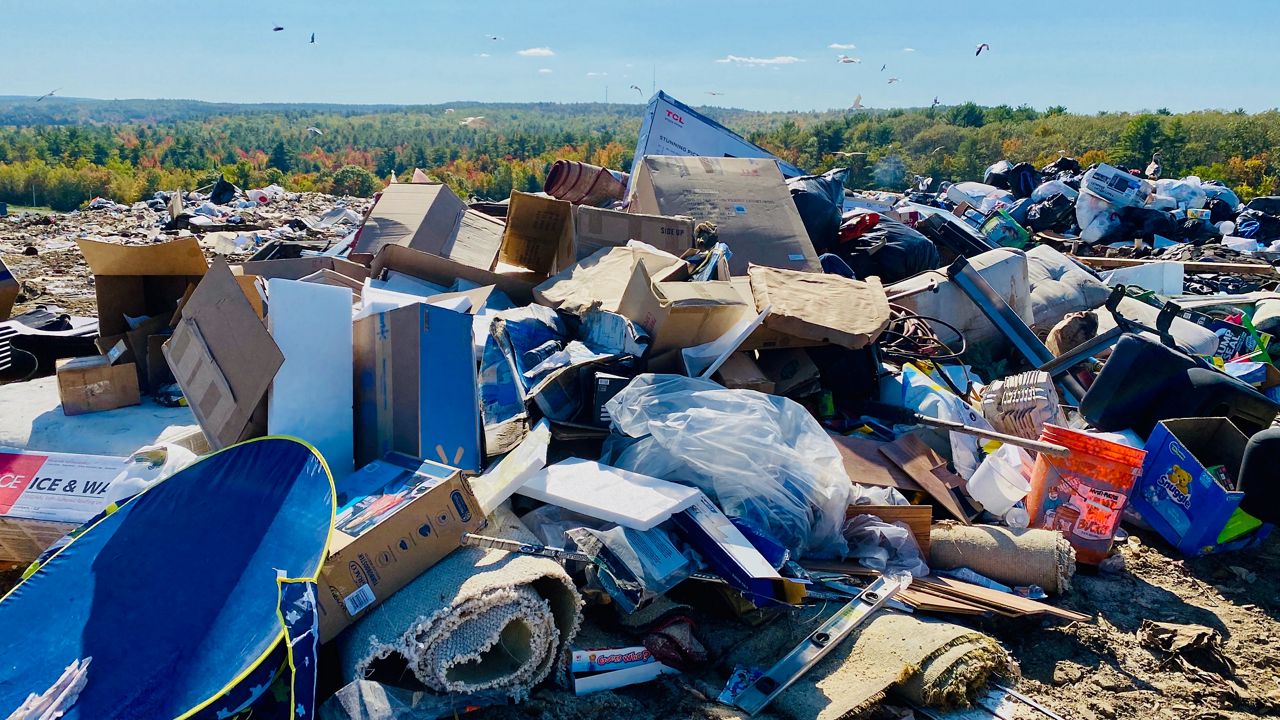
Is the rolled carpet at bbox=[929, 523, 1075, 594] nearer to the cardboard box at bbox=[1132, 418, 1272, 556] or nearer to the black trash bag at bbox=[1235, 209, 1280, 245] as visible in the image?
the cardboard box at bbox=[1132, 418, 1272, 556]

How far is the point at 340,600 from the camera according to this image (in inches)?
72.6

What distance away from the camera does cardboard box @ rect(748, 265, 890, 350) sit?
3195 millimetres

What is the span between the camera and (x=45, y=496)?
2297 millimetres

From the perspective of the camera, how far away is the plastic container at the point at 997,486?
290 centimetres

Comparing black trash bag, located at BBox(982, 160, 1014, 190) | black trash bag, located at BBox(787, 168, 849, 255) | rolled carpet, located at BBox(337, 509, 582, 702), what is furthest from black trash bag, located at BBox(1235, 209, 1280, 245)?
rolled carpet, located at BBox(337, 509, 582, 702)

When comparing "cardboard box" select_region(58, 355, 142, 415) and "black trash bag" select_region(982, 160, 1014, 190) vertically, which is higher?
"black trash bag" select_region(982, 160, 1014, 190)

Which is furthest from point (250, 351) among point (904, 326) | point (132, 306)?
point (904, 326)

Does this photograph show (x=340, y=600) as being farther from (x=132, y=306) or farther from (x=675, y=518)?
(x=132, y=306)

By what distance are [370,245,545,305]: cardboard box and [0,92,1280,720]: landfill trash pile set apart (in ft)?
0.06

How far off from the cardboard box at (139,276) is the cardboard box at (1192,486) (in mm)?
3703

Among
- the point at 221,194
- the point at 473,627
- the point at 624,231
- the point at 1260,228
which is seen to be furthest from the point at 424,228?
the point at 221,194

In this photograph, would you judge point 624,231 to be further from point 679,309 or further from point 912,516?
point 912,516

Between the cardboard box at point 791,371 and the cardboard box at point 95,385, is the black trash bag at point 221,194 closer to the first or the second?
the cardboard box at point 95,385

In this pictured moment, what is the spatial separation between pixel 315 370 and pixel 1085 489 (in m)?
2.61
